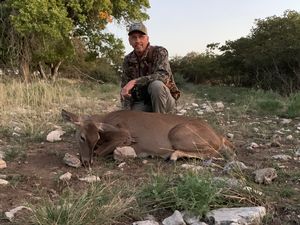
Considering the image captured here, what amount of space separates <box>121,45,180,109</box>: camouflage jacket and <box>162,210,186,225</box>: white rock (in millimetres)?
3523

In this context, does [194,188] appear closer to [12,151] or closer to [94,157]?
[94,157]

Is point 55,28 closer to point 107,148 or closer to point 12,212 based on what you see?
point 107,148

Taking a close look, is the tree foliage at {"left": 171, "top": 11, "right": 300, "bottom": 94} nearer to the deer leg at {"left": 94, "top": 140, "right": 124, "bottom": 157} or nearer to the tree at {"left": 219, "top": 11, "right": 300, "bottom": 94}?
the tree at {"left": 219, "top": 11, "right": 300, "bottom": 94}

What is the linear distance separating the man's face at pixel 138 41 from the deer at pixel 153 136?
133 cm

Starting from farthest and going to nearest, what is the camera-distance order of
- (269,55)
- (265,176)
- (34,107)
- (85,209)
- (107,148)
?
(269,55)
(34,107)
(107,148)
(265,176)
(85,209)

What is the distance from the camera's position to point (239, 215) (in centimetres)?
310

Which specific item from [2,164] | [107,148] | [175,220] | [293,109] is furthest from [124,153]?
[293,109]

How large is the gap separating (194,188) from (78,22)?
62.6 feet

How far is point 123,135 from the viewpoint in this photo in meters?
5.49

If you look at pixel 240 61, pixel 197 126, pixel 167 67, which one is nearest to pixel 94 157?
pixel 197 126

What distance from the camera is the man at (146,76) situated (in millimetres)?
6578

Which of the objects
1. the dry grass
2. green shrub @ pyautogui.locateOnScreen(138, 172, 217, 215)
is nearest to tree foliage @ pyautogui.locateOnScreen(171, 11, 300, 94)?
the dry grass

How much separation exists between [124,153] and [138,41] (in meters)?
1.97

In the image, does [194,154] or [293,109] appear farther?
[293,109]
